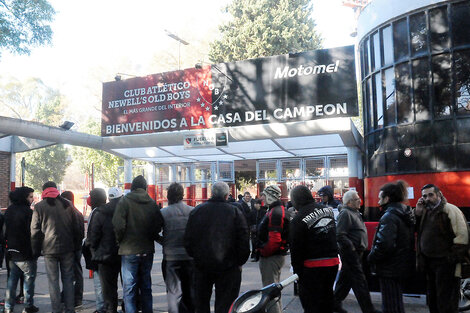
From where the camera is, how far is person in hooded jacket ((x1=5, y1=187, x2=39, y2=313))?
6.27 metres

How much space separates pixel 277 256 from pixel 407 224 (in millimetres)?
1537

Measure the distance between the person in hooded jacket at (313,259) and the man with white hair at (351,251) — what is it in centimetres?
151

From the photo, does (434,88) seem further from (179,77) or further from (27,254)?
(27,254)

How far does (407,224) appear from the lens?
469 cm

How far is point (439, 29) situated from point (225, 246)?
10.4m

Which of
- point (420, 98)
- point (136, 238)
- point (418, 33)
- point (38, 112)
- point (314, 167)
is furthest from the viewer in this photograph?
point (38, 112)

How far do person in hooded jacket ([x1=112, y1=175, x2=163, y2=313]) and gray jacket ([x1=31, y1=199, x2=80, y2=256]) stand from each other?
3.45 ft

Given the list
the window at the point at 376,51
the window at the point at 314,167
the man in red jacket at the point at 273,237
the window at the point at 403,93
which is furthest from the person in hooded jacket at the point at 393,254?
the window at the point at 314,167

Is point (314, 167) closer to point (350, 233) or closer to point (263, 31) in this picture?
point (350, 233)

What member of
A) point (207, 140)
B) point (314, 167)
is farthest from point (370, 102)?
point (207, 140)

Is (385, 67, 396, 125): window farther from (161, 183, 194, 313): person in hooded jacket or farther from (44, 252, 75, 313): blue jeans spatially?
(44, 252, 75, 313): blue jeans

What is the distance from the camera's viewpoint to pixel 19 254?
20.7 ft

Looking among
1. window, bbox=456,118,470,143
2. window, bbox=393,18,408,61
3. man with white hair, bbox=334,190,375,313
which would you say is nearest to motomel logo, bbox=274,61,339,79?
window, bbox=393,18,408,61

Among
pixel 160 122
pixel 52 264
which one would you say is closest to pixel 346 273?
pixel 52 264
